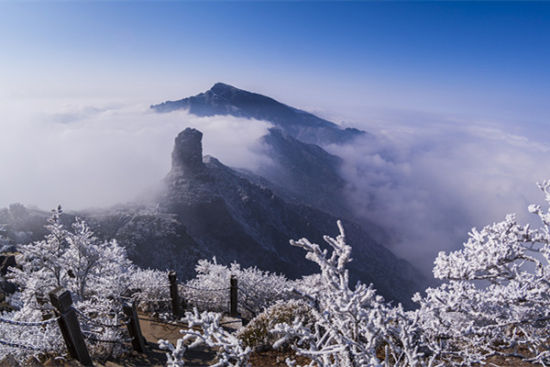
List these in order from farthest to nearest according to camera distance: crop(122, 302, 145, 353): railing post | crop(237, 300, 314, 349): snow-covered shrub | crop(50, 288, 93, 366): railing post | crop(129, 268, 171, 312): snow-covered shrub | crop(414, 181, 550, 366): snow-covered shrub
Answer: crop(129, 268, 171, 312): snow-covered shrub < crop(237, 300, 314, 349): snow-covered shrub < crop(122, 302, 145, 353): railing post < crop(50, 288, 93, 366): railing post < crop(414, 181, 550, 366): snow-covered shrub

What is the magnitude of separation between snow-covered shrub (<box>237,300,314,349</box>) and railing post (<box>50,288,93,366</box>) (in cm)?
282

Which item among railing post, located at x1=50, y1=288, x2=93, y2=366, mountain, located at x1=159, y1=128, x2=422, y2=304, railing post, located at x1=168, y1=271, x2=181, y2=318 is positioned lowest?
mountain, located at x1=159, y1=128, x2=422, y2=304

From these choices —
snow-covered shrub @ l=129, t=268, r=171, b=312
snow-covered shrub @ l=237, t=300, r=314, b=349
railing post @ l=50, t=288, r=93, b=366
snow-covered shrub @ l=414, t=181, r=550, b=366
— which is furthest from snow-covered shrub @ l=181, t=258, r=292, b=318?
snow-covered shrub @ l=414, t=181, r=550, b=366

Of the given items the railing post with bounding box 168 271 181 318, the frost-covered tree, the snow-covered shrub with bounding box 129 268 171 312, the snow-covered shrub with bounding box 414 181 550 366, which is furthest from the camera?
the snow-covered shrub with bounding box 129 268 171 312

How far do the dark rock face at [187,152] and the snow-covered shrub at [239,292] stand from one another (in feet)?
184

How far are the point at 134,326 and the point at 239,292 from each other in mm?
4400

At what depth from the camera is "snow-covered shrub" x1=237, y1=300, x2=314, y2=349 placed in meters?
6.17

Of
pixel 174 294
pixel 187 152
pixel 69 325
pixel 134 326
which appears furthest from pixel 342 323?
pixel 187 152

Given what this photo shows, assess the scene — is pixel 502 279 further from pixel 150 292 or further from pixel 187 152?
pixel 187 152

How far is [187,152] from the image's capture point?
63.9m

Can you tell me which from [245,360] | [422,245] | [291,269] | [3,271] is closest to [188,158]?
[291,269]

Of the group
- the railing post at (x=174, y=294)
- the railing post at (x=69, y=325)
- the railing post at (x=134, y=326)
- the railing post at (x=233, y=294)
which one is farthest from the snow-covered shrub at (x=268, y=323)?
the railing post at (x=69, y=325)

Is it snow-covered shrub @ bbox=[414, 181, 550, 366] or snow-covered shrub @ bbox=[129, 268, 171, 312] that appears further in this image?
snow-covered shrub @ bbox=[129, 268, 171, 312]

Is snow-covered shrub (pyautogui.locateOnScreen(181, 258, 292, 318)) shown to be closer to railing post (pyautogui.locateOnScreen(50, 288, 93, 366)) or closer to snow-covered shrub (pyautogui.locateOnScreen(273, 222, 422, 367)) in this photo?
railing post (pyautogui.locateOnScreen(50, 288, 93, 366))
